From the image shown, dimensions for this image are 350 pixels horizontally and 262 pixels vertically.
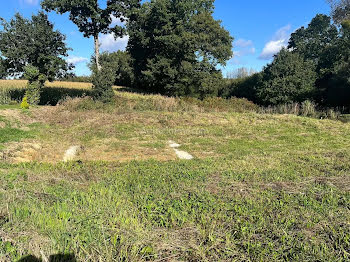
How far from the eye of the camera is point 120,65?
121 ft

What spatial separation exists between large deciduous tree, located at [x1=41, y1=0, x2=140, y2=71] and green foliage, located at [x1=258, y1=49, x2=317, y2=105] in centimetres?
1394

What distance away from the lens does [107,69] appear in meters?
17.6

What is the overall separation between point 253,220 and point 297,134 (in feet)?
32.0

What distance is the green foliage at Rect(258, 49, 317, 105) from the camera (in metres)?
21.6

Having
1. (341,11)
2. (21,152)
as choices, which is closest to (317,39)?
(341,11)

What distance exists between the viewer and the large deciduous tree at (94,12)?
21328 millimetres

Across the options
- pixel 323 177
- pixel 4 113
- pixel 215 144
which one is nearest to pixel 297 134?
pixel 215 144

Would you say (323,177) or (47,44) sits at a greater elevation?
(47,44)

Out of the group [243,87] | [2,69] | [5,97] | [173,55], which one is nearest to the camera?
[2,69]

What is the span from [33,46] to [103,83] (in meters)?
5.48

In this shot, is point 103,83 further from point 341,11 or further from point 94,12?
point 341,11

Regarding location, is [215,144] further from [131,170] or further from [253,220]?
[253,220]

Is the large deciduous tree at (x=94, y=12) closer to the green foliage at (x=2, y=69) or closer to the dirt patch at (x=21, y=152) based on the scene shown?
the green foliage at (x=2, y=69)

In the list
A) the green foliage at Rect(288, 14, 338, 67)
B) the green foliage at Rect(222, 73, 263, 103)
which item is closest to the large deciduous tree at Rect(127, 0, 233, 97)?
the green foliage at Rect(222, 73, 263, 103)
